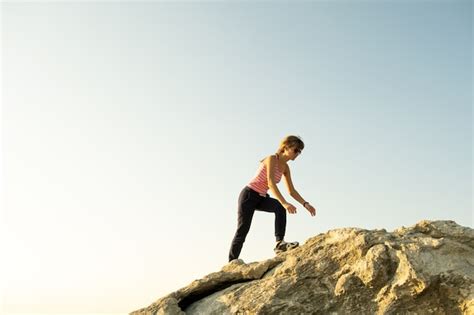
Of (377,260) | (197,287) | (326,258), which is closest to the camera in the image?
(377,260)

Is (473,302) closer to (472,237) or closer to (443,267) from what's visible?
(443,267)

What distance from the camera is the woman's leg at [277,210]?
1050cm

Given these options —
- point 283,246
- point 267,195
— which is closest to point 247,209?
point 267,195

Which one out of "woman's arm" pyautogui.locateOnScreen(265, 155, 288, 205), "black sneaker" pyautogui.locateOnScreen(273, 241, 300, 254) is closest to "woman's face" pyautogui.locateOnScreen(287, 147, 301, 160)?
"woman's arm" pyautogui.locateOnScreen(265, 155, 288, 205)

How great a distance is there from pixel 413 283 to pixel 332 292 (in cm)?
135

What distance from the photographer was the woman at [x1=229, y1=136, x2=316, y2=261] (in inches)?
417

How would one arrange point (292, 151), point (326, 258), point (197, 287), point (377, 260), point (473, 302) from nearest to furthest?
point (473, 302), point (377, 260), point (326, 258), point (197, 287), point (292, 151)

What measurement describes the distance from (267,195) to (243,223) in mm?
818

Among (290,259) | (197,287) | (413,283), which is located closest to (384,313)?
(413,283)

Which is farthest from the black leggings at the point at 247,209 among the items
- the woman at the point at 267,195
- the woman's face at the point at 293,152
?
the woman's face at the point at 293,152

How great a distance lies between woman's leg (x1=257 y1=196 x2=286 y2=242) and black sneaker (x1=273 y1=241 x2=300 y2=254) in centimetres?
17

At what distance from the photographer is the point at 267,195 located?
11.0 meters

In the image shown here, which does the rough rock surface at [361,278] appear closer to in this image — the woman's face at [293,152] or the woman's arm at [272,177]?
the woman's arm at [272,177]

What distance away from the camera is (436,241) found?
8.51 meters
